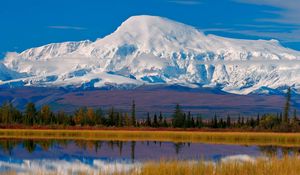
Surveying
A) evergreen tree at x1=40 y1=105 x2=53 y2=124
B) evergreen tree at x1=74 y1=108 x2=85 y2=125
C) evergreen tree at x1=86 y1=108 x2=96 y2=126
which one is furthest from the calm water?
evergreen tree at x1=74 y1=108 x2=85 y2=125

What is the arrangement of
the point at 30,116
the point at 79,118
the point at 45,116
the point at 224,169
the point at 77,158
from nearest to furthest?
the point at 224,169 → the point at 77,158 → the point at 30,116 → the point at 45,116 → the point at 79,118

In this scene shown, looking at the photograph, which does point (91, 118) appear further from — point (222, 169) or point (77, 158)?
point (222, 169)

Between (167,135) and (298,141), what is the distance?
20.6 m

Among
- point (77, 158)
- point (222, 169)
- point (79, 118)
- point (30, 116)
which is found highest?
point (30, 116)

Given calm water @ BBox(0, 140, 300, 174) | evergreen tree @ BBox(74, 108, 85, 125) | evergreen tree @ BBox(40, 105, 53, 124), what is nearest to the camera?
calm water @ BBox(0, 140, 300, 174)

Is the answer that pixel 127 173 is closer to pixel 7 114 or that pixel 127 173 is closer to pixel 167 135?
pixel 167 135

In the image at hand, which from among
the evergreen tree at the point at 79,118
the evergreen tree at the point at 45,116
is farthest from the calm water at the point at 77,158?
the evergreen tree at the point at 79,118

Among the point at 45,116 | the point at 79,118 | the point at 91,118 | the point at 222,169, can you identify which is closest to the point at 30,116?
the point at 45,116

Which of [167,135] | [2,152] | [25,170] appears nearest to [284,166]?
[25,170]

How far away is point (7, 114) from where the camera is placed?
138125 mm

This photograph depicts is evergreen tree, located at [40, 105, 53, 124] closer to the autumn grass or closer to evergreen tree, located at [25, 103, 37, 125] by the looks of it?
evergreen tree, located at [25, 103, 37, 125]

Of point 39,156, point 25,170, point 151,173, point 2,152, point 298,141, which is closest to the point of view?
point 151,173

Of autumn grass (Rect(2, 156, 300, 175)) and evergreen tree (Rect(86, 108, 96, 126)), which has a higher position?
evergreen tree (Rect(86, 108, 96, 126))

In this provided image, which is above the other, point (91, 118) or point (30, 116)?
point (30, 116)
